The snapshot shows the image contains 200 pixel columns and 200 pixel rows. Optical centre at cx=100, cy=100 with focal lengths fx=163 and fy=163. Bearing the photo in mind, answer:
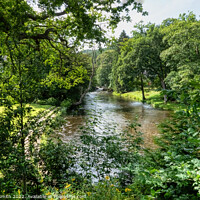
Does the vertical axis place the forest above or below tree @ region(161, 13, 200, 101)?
below

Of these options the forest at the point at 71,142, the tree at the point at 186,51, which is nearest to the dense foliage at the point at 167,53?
the tree at the point at 186,51

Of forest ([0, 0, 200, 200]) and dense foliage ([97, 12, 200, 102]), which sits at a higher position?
dense foliage ([97, 12, 200, 102])

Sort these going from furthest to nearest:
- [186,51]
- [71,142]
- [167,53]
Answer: [167,53] → [186,51] → [71,142]

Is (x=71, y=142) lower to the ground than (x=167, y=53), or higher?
lower

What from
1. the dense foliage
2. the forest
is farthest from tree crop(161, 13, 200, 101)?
the forest

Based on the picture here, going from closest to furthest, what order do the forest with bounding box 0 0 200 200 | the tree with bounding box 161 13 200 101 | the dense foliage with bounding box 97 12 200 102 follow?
the forest with bounding box 0 0 200 200
the tree with bounding box 161 13 200 101
the dense foliage with bounding box 97 12 200 102

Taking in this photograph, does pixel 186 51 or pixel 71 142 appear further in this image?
pixel 186 51

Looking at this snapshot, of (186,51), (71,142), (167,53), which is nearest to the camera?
(71,142)

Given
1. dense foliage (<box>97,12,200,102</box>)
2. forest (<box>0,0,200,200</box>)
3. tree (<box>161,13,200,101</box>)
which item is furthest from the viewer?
dense foliage (<box>97,12,200,102</box>)

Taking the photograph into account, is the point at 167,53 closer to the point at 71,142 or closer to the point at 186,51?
the point at 186,51

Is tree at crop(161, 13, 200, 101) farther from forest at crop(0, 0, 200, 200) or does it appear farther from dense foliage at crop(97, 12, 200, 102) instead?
forest at crop(0, 0, 200, 200)

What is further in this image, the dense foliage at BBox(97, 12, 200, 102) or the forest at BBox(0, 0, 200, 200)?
the dense foliage at BBox(97, 12, 200, 102)

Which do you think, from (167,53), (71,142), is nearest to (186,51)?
(167,53)

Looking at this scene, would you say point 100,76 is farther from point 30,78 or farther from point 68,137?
point 30,78
